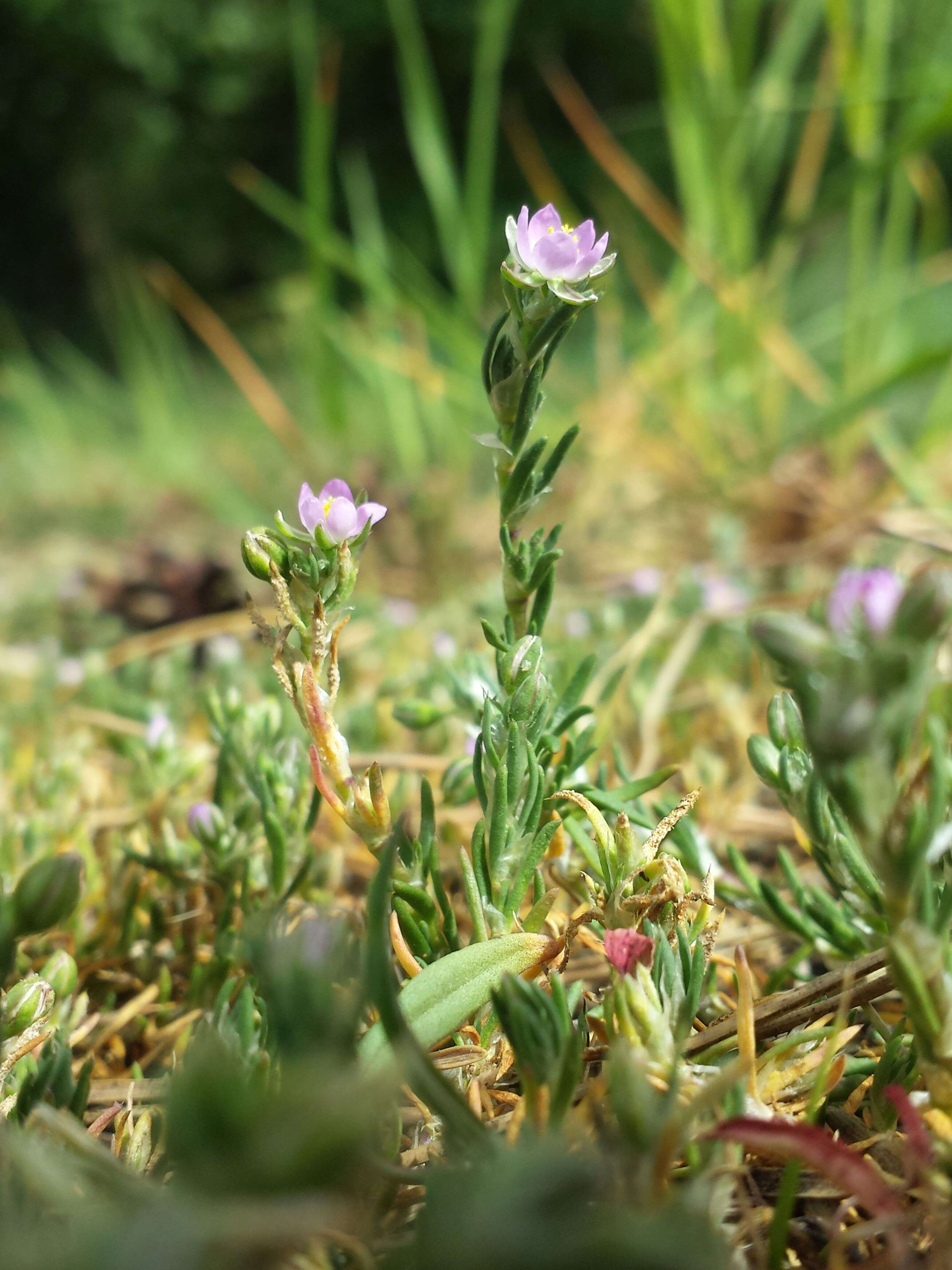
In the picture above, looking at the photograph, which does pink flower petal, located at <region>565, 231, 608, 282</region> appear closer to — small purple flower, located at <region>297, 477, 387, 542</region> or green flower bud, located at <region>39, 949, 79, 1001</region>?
small purple flower, located at <region>297, 477, 387, 542</region>

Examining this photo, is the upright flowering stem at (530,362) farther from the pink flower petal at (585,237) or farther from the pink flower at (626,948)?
the pink flower at (626,948)

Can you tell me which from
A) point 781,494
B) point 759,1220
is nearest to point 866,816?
point 759,1220

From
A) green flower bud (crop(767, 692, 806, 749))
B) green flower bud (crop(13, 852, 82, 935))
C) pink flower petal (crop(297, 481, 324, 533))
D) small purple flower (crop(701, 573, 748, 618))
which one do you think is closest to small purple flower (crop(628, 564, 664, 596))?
small purple flower (crop(701, 573, 748, 618))

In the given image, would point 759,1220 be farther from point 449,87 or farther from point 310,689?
point 449,87

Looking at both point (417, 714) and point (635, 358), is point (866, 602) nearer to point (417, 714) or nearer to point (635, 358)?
point (417, 714)

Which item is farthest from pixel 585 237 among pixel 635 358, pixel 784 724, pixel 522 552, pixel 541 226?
pixel 635 358

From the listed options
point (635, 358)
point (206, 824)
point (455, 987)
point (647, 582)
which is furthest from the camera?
point (635, 358)
